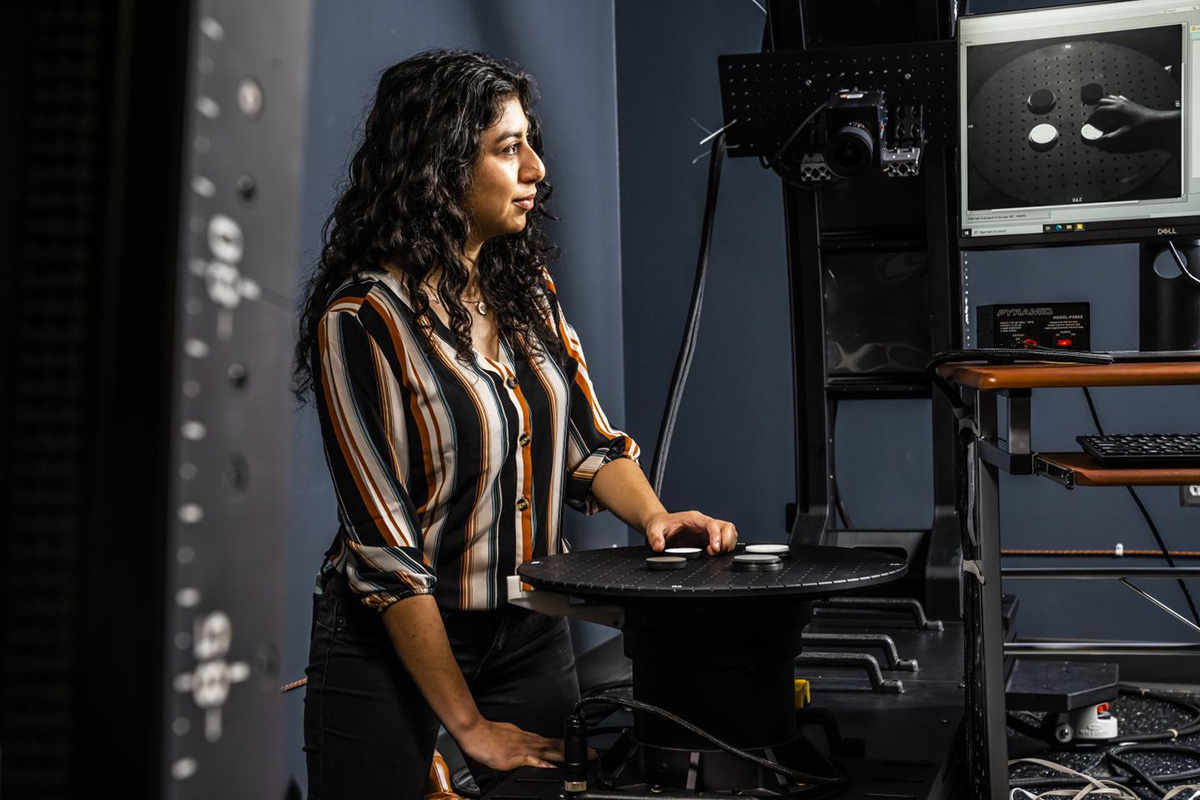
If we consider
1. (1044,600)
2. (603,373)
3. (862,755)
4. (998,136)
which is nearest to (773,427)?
(603,373)

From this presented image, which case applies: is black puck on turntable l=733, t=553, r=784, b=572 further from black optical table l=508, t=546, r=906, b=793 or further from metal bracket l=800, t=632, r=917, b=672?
metal bracket l=800, t=632, r=917, b=672

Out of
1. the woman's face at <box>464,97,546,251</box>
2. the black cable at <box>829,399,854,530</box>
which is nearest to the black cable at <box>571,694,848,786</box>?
the woman's face at <box>464,97,546,251</box>

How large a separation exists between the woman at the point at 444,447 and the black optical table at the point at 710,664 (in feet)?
0.43

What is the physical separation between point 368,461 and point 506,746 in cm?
39

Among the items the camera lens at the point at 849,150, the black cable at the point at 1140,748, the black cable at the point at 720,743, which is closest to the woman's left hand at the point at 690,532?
the black cable at the point at 720,743

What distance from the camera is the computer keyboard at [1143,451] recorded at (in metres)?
1.62

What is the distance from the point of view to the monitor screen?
6.54 feet

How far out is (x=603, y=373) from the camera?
3.76 metres

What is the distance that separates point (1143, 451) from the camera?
1.66 metres

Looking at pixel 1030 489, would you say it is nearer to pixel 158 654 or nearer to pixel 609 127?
pixel 609 127

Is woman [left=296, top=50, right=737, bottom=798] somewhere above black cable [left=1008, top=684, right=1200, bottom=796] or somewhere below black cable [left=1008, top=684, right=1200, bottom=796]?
above

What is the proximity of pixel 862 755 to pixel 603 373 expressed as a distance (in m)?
2.21

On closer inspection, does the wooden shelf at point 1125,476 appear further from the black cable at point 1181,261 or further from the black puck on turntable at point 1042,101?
the black puck on turntable at point 1042,101


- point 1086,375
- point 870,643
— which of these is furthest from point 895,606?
point 1086,375
